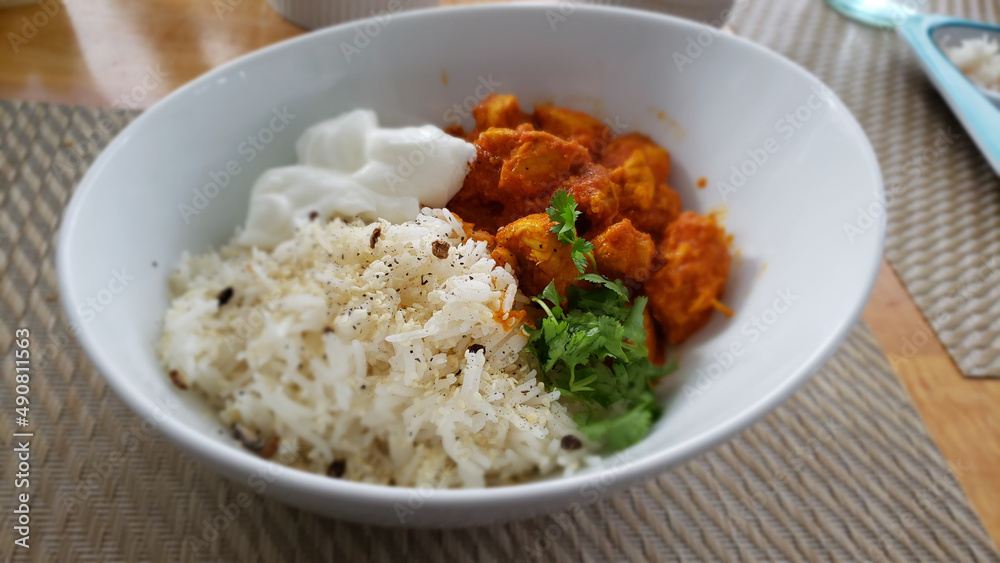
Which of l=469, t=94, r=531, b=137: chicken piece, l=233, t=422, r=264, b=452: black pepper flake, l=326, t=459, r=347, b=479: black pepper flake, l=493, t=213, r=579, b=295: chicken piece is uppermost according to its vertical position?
l=469, t=94, r=531, b=137: chicken piece

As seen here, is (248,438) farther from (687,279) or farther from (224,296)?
(687,279)

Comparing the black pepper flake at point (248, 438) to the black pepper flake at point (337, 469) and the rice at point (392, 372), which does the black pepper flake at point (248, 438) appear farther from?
the black pepper flake at point (337, 469)

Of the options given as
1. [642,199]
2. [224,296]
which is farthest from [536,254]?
[224,296]

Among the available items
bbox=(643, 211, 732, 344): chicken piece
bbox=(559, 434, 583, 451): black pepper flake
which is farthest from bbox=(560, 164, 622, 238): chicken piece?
bbox=(559, 434, 583, 451): black pepper flake

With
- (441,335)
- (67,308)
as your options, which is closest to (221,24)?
(67,308)

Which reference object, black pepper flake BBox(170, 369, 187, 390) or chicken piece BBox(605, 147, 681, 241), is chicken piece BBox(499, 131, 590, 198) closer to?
chicken piece BBox(605, 147, 681, 241)

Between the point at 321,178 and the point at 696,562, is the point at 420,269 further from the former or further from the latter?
the point at 696,562
